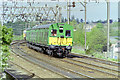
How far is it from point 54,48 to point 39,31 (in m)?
4.18

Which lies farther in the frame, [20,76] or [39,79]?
[20,76]

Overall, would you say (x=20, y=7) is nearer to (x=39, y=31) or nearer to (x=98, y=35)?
(x=39, y=31)

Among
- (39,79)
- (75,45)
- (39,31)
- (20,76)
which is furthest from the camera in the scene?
(75,45)

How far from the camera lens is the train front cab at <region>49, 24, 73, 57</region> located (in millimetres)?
20016

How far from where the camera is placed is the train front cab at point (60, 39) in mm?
20016

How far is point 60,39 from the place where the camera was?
66.0 ft

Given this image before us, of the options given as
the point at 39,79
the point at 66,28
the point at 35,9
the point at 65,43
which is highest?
the point at 35,9

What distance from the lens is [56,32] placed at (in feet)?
66.3

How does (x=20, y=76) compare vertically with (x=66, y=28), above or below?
below

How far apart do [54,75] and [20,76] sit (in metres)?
1.88

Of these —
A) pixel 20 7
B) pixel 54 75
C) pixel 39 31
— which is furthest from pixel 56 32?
pixel 20 7

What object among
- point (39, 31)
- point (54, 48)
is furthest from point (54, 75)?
point (39, 31)

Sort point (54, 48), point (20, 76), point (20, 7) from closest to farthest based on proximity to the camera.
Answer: point (20, 76)
point (54, 48)
point (20, 7)

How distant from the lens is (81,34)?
108 ft
